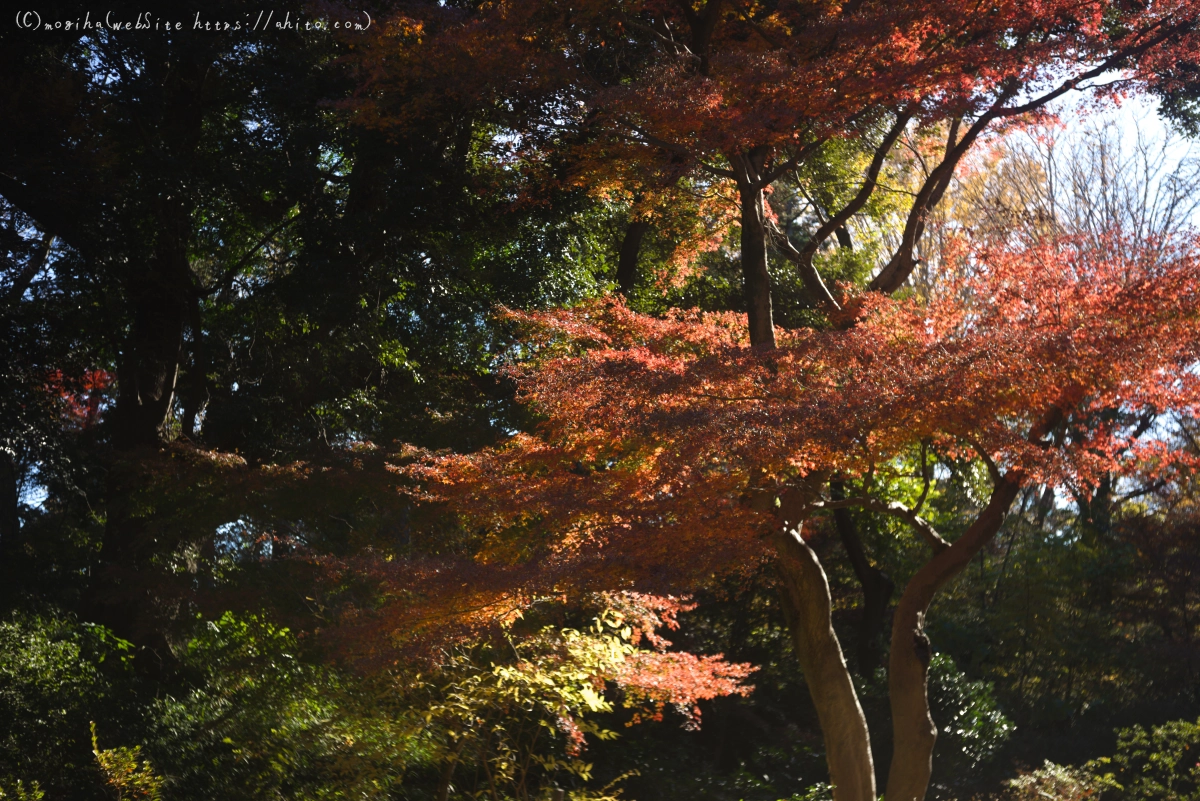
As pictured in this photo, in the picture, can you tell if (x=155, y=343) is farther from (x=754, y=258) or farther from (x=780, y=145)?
(x=780, y=145)

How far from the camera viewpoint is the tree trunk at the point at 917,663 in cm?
589

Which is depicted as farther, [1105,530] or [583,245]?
[1105,530]

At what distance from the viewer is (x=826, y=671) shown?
607 centimetres

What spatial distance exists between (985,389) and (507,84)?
405 cm

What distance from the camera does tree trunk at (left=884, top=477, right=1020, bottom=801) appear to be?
589cm

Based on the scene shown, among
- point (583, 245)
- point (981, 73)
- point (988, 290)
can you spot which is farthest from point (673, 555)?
point (583, 245)

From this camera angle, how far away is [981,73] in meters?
5.86

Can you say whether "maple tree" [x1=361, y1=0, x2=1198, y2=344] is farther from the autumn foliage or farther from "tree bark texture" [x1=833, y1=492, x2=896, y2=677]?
"tree bark texture" [x1=833, y1=492, x2=896, y2=677]

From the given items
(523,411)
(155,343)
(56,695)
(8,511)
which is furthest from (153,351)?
(523,411)

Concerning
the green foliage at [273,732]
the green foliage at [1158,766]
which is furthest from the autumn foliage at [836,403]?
the green foliage at [1158,766]

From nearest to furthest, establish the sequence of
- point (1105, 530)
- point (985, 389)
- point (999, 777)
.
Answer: point (985, 389) → point (999, 777) → point (1105, 530)

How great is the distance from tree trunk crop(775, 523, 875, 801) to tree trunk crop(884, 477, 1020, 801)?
0.21m

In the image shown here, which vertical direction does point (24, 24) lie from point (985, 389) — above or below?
above

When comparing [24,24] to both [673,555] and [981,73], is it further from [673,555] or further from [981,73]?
[981,73]
